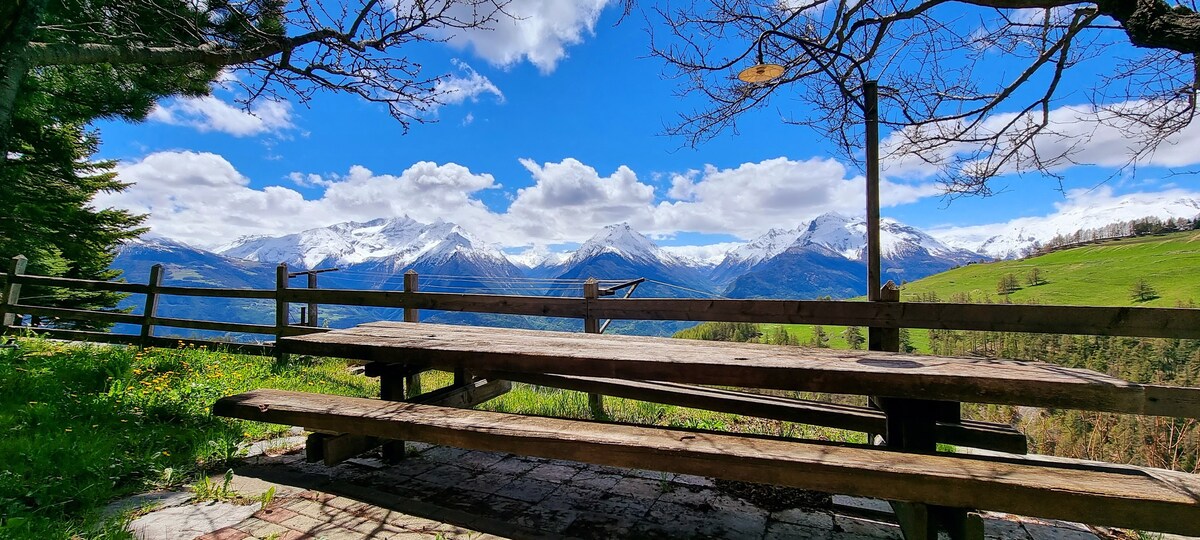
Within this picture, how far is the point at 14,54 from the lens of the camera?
3648 millimetres

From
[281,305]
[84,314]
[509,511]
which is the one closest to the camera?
[509,511]

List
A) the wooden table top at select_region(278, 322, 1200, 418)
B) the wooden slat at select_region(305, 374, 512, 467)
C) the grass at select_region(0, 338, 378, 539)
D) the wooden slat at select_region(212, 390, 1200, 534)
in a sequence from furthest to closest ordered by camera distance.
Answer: the wooden slat at select_region(305, 374, 512, 467) → the grass at select_region(0, 338, 378, 539) → the wooden table top at select_region(278, 322, 1200, 418) → the wooden slat at select_region(212, 390, 1200, 534)

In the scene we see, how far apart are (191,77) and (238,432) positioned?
5.22 m

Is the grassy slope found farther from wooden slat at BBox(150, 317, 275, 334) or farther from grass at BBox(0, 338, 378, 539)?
grass at BBox(0, 338, 378, 539)

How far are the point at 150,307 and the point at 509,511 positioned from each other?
8345mm

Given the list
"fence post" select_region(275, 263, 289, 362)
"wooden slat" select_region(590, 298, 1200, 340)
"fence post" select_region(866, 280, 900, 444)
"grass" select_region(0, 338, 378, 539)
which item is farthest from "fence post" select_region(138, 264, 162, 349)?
"fence post" select_region(866, 280, 900, 444)

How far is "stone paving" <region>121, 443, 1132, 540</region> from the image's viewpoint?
234cm

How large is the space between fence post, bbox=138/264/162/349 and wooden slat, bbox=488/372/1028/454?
712 centimetres

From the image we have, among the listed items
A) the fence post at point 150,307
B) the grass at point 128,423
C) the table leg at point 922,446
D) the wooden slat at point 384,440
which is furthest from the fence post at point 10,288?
the table leg at point 922,446

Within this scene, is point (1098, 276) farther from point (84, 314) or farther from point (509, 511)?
point (84, 314)

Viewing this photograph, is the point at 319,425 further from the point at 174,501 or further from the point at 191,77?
the point at 191,77

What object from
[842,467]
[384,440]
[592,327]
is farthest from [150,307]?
[842,467]

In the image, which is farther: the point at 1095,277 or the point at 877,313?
the point at 1095,277

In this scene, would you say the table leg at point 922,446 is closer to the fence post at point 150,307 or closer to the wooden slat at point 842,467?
the wooden slat at point 842,467
